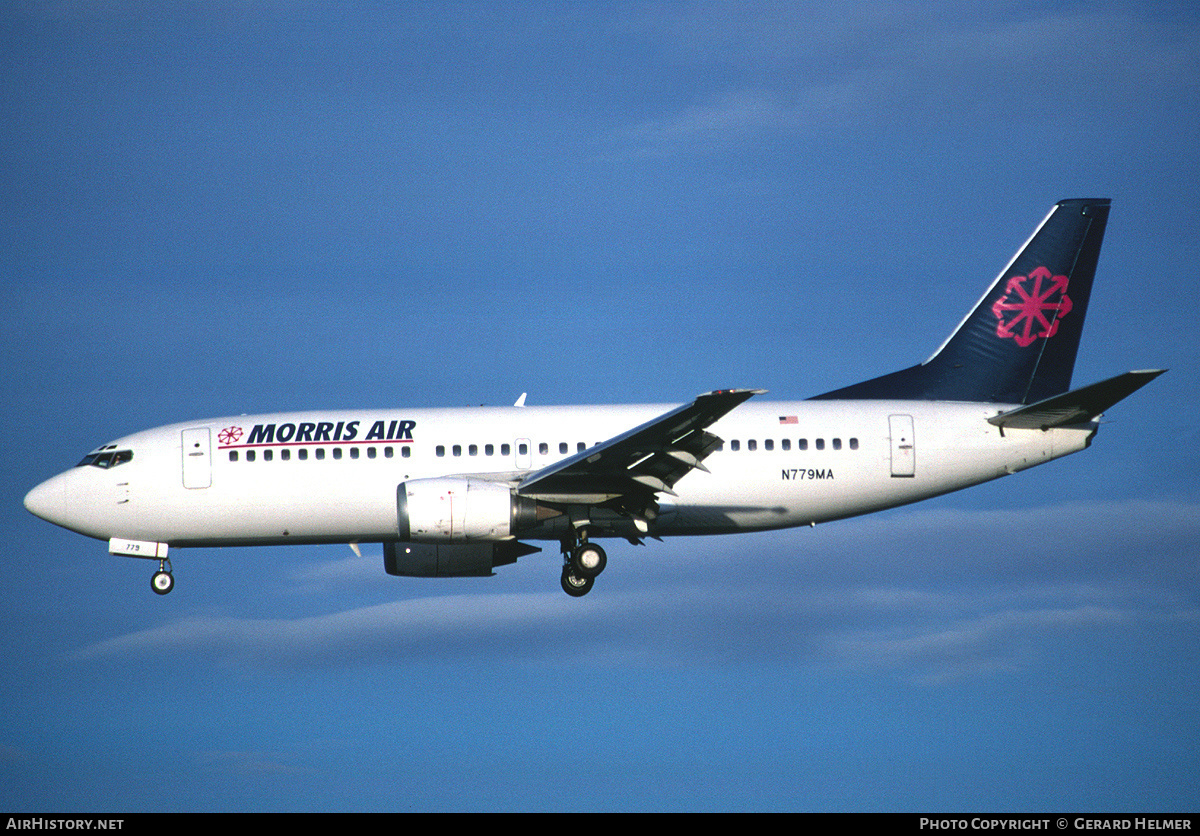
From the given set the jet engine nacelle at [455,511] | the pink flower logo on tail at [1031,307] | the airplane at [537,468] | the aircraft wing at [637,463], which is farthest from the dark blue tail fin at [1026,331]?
the jet engine nacelle at [455,511]

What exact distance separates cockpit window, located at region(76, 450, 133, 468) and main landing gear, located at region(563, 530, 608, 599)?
1020 cm

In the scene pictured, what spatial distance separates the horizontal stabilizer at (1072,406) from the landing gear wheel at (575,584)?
31.5 ft

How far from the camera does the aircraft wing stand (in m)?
27.7

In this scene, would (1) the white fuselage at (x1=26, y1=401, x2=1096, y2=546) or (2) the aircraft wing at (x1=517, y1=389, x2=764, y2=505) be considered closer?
(2) the aircraft wing at (x1=517, y1=389, x2=764, y2=505)

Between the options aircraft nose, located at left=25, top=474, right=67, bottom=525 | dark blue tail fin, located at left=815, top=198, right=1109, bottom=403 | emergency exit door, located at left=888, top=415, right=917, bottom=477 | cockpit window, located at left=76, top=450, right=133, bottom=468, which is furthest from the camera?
dark blue tail fin, located at left=815, top=198, right=1109, bottom=403

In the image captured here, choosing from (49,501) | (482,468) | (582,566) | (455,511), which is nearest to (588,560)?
(582,566)

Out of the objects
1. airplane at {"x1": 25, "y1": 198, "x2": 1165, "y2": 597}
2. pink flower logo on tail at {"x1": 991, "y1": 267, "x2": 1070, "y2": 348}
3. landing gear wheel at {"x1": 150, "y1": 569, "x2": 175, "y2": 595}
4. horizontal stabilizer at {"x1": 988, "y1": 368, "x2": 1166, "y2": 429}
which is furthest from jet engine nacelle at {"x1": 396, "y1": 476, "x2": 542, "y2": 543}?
pink flower logo on tail at {"x1": 991, "y1": 267, "x2": 1070, "y2": 348}

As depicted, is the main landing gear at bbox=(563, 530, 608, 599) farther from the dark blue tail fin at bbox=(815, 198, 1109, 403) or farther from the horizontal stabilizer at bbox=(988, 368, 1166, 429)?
the horizontal stabilizer at bbox=(988, 368, 1166, 429)

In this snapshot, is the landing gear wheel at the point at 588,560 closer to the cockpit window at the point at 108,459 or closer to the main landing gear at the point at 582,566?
the main landing gear at the point at 582,566

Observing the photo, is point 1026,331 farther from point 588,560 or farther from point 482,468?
point 482,468

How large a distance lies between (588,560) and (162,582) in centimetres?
964

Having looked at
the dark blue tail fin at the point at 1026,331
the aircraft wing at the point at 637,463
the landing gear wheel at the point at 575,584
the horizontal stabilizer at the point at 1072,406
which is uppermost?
the dark blue tail fin at the point at 1026,331

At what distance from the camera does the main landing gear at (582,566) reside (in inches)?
1192

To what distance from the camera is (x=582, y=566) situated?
30.3 meters
